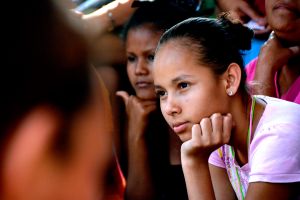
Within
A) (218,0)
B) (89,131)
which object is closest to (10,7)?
(89,131)

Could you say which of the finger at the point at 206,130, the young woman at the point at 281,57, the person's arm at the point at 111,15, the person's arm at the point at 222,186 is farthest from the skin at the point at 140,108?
the finger at the point at 206,130

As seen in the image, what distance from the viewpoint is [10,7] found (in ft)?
3.98

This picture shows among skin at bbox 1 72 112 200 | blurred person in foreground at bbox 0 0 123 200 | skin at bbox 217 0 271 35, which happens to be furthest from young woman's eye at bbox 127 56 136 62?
blurred person in foreground at bbox 0 0 123 200

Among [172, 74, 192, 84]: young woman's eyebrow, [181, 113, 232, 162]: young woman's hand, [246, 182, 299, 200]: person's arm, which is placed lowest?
[246, 182, 299, 200]: person's arm

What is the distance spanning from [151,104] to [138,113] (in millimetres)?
103

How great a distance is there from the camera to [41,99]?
1.27 m

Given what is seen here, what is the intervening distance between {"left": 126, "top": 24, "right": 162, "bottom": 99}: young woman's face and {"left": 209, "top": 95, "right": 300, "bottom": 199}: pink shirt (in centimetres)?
97

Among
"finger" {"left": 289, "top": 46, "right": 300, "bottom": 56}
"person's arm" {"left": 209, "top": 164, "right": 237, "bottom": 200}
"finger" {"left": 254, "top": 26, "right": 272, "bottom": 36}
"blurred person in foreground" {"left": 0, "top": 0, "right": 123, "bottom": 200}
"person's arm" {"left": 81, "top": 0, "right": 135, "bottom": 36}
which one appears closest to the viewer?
"blurred person in foreground" {"left": 0, "top": 0, "right": 123, "bottom": 200}

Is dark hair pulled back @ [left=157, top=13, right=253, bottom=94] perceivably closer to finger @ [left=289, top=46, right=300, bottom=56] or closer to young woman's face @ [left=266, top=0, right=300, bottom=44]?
young woman's face @ [left=266, top=0, right=300, bottom=44]

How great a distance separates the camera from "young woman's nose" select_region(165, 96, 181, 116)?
1.73 metres

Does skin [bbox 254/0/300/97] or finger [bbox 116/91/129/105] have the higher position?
skin [bbox 254/0/300/97]

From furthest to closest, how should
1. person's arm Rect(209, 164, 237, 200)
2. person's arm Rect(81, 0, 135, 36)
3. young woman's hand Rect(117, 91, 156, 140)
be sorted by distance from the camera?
person's arm Rect(81, 0, 135, 36)
young woman's hand Rect(117, 91, 156, 140)
person's arm Rect(209, 164, 237, 200)

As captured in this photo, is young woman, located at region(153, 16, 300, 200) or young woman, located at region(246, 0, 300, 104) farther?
young woman, located at region(246, 0, 300, 104)

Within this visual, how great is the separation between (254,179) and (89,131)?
63 centimetres
